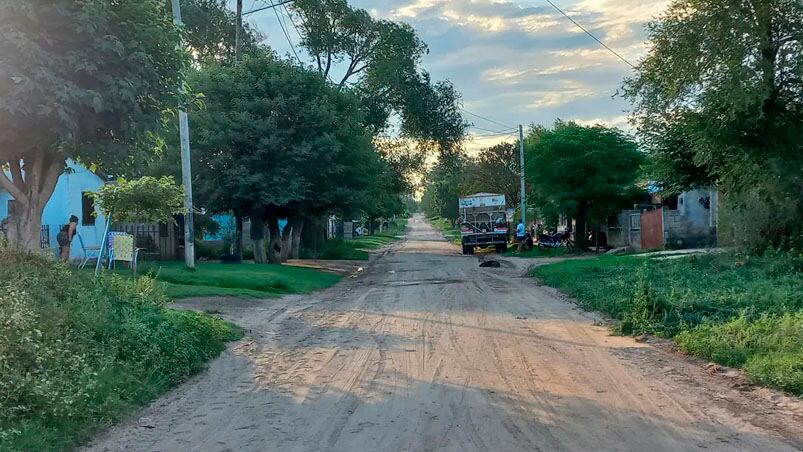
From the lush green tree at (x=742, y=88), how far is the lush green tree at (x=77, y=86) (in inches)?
576

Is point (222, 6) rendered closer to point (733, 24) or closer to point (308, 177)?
point (308, 177)

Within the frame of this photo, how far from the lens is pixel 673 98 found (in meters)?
21.2

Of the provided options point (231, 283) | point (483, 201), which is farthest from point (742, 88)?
point (483, 201)

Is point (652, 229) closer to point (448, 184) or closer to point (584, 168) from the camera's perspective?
point (584, 168)

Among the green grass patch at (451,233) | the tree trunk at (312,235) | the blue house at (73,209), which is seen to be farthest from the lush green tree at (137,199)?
the green grass patch at (451,233)

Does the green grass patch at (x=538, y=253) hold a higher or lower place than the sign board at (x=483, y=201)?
lower

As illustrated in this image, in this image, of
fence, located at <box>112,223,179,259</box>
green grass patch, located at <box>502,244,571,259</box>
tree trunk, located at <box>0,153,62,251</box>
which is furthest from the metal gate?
tree trunk, located at <box>0,153,62,251</box>

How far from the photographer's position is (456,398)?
24.5 feet

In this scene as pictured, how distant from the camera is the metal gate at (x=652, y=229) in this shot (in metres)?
32.4

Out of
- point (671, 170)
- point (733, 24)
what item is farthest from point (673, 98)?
point (671, 170)

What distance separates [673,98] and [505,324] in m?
11.8

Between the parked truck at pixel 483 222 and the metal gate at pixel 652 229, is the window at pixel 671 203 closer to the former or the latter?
the metal gate at pixel 652 229

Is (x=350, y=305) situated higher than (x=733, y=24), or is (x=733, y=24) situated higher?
(x=733, y=24)

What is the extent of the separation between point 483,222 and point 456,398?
3414 centimetres
